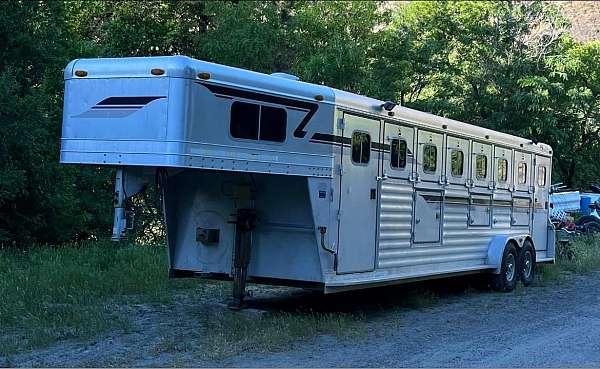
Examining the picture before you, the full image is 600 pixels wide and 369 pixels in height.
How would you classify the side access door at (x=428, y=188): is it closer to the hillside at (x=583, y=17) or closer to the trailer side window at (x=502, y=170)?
the trailer side window at (x=502, y=170)

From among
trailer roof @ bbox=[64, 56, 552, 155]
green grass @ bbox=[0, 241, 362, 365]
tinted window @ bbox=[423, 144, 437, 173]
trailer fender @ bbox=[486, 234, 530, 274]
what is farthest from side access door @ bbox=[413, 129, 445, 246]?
trailer fender @ bbox=[486, 234, 530, 274]

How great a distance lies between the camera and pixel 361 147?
9.32m

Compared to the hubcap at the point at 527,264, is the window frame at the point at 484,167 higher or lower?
higher

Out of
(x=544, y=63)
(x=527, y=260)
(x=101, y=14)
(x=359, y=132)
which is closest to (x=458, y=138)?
(x=359, y=132)

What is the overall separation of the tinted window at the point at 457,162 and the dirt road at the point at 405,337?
1.99 meters

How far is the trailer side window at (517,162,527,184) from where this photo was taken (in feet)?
44.7

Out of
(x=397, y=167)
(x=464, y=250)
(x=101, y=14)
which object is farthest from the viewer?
(x=101, y=14)

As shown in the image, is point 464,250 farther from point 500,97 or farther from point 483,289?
point 500,97

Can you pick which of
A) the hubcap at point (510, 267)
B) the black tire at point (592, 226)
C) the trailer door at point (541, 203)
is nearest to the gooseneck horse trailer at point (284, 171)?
the hubcap at point (510, 267)

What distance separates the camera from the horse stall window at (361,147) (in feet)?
30.2

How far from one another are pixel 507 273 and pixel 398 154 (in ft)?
13.6

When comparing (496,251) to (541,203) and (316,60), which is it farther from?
(316,60)

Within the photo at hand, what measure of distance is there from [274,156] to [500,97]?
59.1ft

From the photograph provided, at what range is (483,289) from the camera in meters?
13.1
